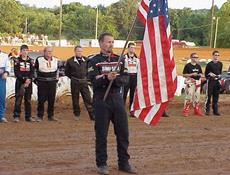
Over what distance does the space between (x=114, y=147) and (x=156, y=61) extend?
2531mm

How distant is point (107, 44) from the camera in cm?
759

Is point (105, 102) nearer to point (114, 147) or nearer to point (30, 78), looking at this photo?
point (114, 147)

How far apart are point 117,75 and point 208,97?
27.0ft

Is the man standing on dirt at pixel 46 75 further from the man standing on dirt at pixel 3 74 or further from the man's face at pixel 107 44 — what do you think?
the man's face at pixel 107 44

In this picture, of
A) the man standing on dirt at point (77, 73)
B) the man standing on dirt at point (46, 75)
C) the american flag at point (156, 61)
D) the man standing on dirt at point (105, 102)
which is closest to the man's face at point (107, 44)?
the man standing on dirt at point (105, 102)

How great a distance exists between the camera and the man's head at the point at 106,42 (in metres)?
7.55

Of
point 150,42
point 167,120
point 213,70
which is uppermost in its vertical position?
point 150,42

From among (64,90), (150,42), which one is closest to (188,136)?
(150,42)

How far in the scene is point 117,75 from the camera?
7.52 meters

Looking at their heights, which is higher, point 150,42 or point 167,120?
point 150,42

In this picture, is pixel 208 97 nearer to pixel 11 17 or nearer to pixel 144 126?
pixel 144 126

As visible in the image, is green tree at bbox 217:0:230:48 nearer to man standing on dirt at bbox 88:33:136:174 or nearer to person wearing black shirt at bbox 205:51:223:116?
person wearing black shirt at bbox 205:51:223:116

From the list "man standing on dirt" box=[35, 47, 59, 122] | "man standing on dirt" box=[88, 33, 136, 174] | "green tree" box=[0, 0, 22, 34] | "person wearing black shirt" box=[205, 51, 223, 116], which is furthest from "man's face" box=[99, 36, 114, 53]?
"green tree" box=[0, 0, 22, 34]

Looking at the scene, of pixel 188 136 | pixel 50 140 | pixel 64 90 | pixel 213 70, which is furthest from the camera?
pixel 64 90
